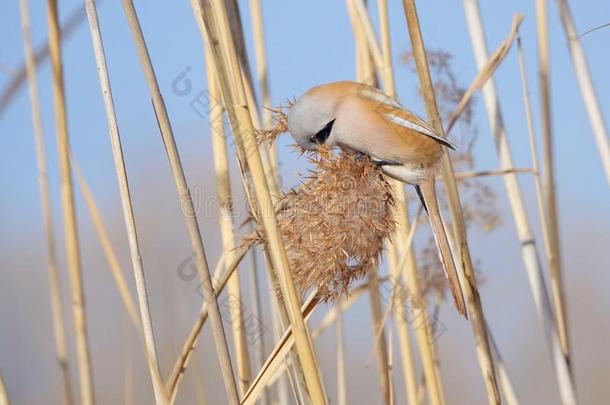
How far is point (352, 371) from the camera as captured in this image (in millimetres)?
2619

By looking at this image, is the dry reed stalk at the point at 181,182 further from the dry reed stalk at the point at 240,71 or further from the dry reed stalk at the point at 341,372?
the dry reed stalk at the point at 341,372

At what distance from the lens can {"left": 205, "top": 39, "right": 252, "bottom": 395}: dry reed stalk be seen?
1189 millimetres

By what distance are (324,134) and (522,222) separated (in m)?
0.44

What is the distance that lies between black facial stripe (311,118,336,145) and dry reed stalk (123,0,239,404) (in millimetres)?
Answer: 210

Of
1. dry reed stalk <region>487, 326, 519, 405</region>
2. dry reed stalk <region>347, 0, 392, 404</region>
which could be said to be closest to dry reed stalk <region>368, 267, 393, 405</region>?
dry reed stalk <region>347, 0, 392, 404</region>

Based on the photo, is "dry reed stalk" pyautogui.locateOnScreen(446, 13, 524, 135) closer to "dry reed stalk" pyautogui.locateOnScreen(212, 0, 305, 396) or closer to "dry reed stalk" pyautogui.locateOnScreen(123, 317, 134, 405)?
"dry reed stalk" pyautogui.locateOnScreen(212, 0, 305, 396)

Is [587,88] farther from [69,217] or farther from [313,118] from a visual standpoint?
[69,217]

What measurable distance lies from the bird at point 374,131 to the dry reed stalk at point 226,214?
27 centimetres

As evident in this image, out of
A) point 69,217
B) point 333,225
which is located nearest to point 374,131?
point 333,225

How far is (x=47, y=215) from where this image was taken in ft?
4.28

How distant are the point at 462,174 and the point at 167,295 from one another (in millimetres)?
789

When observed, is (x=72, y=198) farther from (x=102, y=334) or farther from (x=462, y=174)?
(x=102, y=334)

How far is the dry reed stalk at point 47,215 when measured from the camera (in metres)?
1.24

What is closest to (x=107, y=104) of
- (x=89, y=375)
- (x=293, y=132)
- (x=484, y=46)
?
(x=293, y=132)
